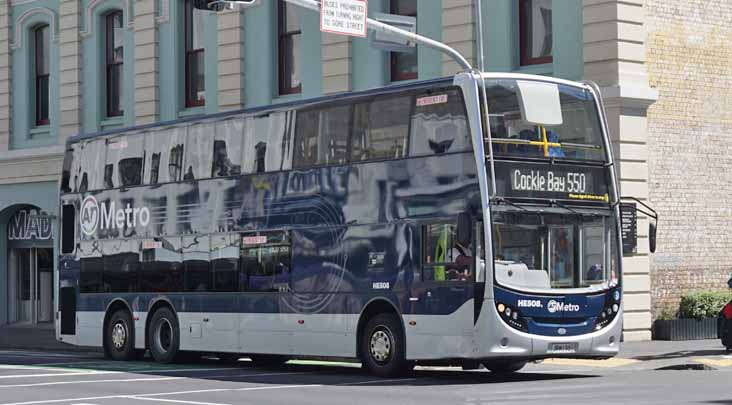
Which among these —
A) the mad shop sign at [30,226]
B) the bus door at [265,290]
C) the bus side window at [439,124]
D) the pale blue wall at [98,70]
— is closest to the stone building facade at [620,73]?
the pale blue wall at [98,70]

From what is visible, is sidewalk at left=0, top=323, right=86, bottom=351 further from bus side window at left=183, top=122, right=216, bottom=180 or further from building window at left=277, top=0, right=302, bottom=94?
bus side window at left=183, top=122, right=216, bottom=180

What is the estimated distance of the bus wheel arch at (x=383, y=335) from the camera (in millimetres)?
21766

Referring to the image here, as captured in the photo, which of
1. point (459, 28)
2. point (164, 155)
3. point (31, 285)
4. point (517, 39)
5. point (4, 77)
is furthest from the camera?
point (4, 77)

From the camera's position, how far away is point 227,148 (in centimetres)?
2538

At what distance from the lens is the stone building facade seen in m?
28.9

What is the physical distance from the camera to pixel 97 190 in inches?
1125

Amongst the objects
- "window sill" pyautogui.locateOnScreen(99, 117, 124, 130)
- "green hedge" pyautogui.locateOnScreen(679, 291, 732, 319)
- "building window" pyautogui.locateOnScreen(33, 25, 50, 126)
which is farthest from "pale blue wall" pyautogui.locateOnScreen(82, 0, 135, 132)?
"green hedge" pyautogui.locateOnScreen(679, 291, 732, 319)

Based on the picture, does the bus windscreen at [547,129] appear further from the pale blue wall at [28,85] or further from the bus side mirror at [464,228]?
the pale blue wall at [28,85]

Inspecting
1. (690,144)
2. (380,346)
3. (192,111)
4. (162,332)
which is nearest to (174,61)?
(192,111)

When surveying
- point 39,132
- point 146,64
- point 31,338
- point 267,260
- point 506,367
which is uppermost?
point 146,64

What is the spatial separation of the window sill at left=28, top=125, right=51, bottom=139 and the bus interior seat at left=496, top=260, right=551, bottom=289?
80.5 feet

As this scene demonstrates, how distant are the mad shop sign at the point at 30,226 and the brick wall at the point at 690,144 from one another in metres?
19.3

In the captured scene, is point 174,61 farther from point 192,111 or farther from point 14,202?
point 14,202

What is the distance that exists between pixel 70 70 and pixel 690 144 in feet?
61.4
